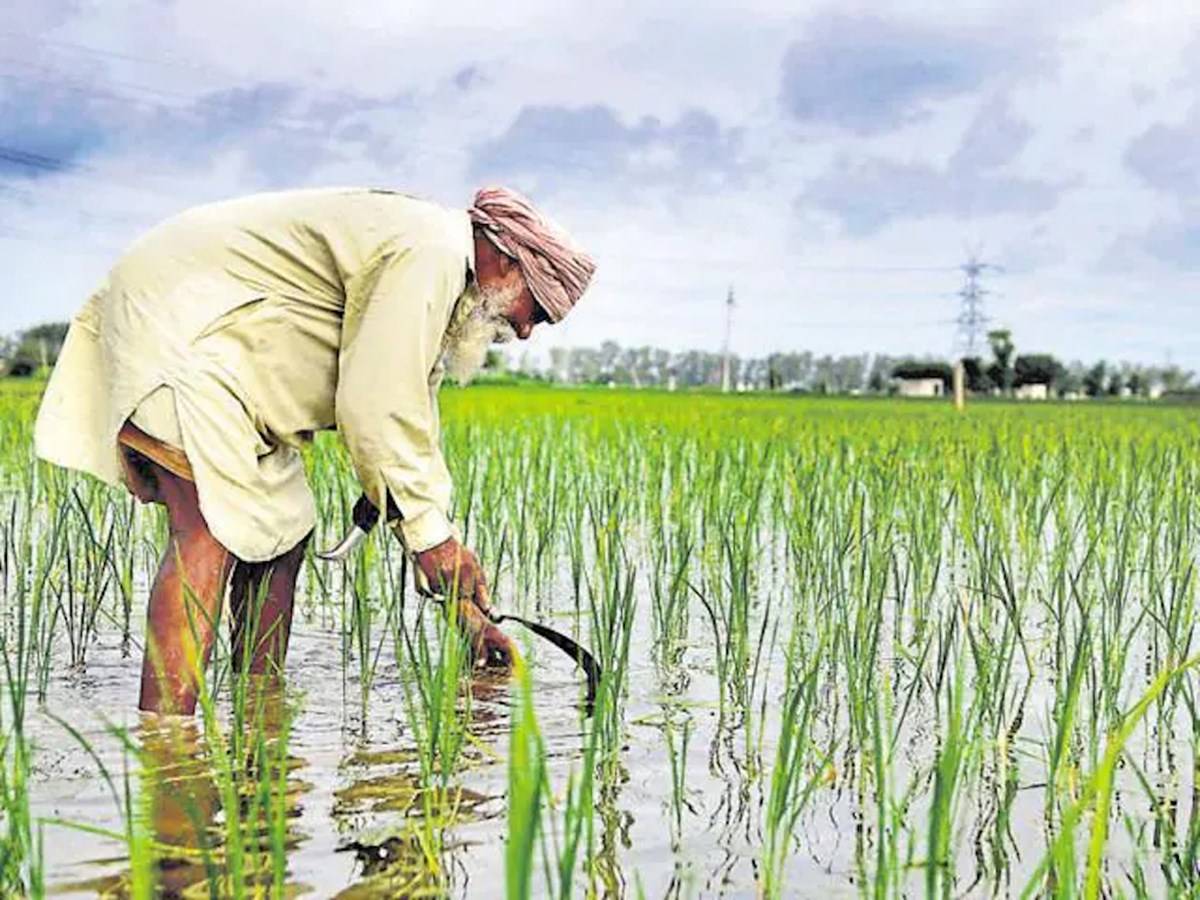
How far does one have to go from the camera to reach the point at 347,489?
5414 millimetres

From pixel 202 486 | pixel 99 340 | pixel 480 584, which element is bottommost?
pixel 480 584

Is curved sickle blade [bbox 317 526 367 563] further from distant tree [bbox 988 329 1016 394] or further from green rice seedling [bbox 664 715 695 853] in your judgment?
distant tree [bbox 988 329 1016 394]

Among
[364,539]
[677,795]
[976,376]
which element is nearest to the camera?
[677,795]

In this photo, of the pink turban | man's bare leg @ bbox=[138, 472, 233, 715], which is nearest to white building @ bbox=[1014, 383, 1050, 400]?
the pink turban

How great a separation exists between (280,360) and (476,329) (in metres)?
0.36

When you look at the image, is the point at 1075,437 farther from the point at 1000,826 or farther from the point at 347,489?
the point at 1000,826

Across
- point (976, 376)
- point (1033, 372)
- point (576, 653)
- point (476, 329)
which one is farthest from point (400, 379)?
point (1033, 372)

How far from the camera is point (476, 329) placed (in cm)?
272

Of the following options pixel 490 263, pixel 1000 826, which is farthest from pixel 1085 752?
pixel 490 263

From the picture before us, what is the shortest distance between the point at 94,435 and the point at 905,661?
1.73 m

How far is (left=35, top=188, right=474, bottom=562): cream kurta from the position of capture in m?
2.56

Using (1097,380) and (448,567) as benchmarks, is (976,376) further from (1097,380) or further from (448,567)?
(448,567)

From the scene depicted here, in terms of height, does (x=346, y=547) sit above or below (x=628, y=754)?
above

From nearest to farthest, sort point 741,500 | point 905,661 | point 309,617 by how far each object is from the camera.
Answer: point 905,661 < point 309,617 < point 741,500
